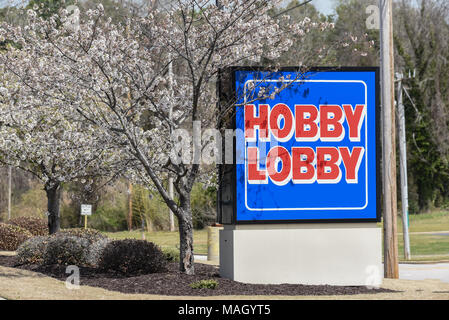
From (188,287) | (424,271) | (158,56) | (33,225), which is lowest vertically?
(424,271)

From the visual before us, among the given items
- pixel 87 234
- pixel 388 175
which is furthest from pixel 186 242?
pixel 87 234

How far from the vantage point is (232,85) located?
52.3 ft

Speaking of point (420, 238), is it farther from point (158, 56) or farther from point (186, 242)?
point (158, 56)

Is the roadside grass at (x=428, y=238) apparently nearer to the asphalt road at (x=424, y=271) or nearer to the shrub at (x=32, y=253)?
the asphalt road at (x=424, y=271)

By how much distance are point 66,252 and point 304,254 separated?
7032mm

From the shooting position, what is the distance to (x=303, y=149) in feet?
52.3

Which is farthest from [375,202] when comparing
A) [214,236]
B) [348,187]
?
[214,236]

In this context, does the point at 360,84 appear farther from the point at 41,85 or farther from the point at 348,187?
the point at 41,85

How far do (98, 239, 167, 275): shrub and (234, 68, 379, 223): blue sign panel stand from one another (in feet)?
8.65

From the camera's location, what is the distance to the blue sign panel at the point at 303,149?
15.8 m

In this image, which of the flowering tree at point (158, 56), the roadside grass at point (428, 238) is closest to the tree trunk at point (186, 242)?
the flowering tree at point (158, 56)

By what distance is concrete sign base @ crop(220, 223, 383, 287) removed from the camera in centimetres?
1553

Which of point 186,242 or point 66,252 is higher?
point 186,242

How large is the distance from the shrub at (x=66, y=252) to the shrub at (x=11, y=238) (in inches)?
314
